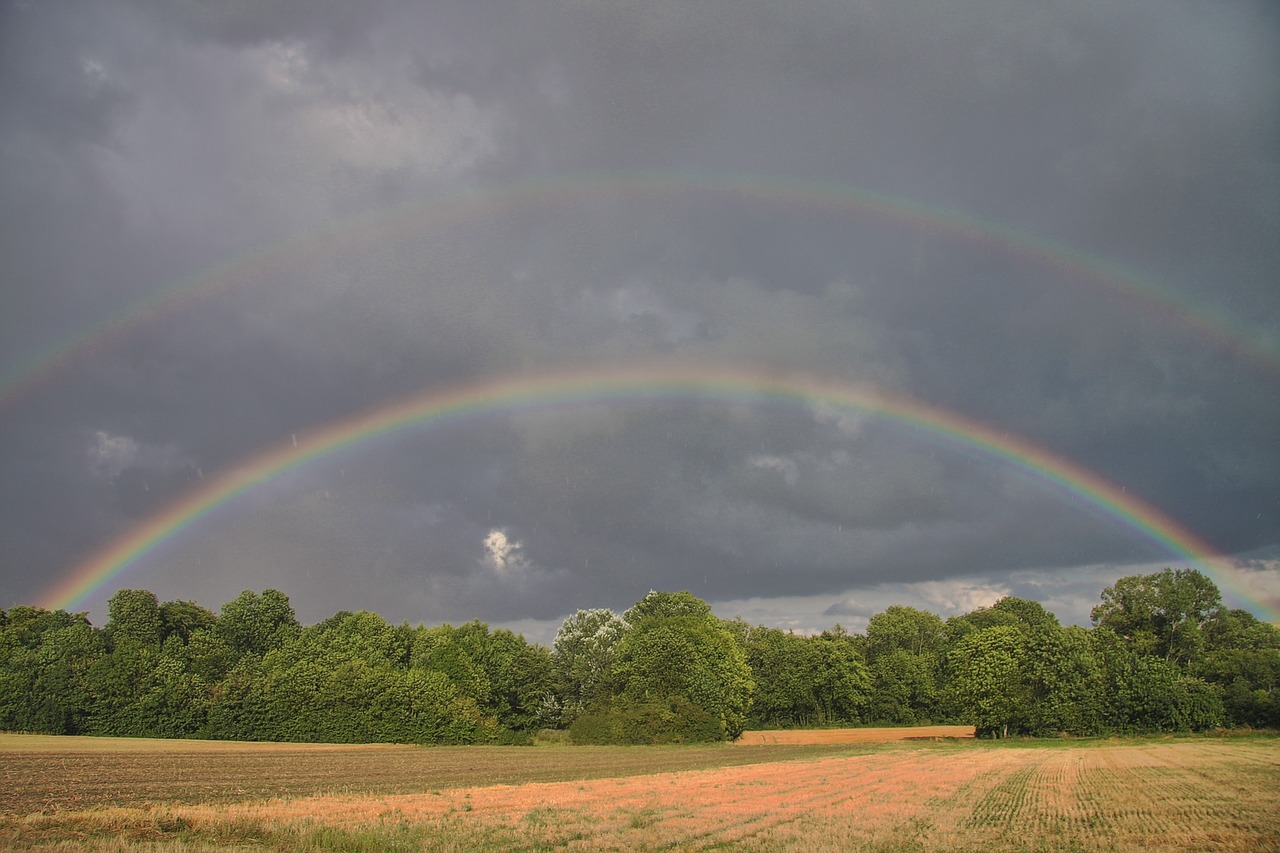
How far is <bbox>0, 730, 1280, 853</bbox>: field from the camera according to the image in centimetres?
2339

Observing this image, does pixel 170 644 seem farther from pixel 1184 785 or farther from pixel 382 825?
pixel 1184 785

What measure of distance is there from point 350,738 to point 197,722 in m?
19.6

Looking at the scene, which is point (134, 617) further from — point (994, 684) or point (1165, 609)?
point (1165, 609)

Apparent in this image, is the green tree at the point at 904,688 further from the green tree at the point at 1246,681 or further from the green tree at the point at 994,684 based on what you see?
the green tree at the point at 1246,681

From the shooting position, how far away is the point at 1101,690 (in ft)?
322

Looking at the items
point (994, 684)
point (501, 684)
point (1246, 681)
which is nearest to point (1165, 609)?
point (1246, 681)

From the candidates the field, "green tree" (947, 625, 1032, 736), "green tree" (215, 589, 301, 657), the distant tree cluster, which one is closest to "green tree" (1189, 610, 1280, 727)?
the distant tree cluster

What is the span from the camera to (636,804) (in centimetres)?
3334

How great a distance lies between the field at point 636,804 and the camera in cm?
2339

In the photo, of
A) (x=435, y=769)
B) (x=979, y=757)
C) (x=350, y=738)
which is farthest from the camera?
(x=350, y=738)

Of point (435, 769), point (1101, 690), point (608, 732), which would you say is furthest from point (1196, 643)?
point (435, 769)

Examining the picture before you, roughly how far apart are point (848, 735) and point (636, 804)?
3627 inches

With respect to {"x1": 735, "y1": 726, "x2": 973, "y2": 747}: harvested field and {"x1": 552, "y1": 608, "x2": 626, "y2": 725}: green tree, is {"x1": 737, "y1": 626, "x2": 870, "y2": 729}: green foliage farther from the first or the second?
{"x1": 552, "y1": 608, "x2": 626, "y2": 725}: green tree

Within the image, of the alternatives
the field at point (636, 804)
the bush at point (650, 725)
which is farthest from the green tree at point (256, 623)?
the field at point (636, 804)
